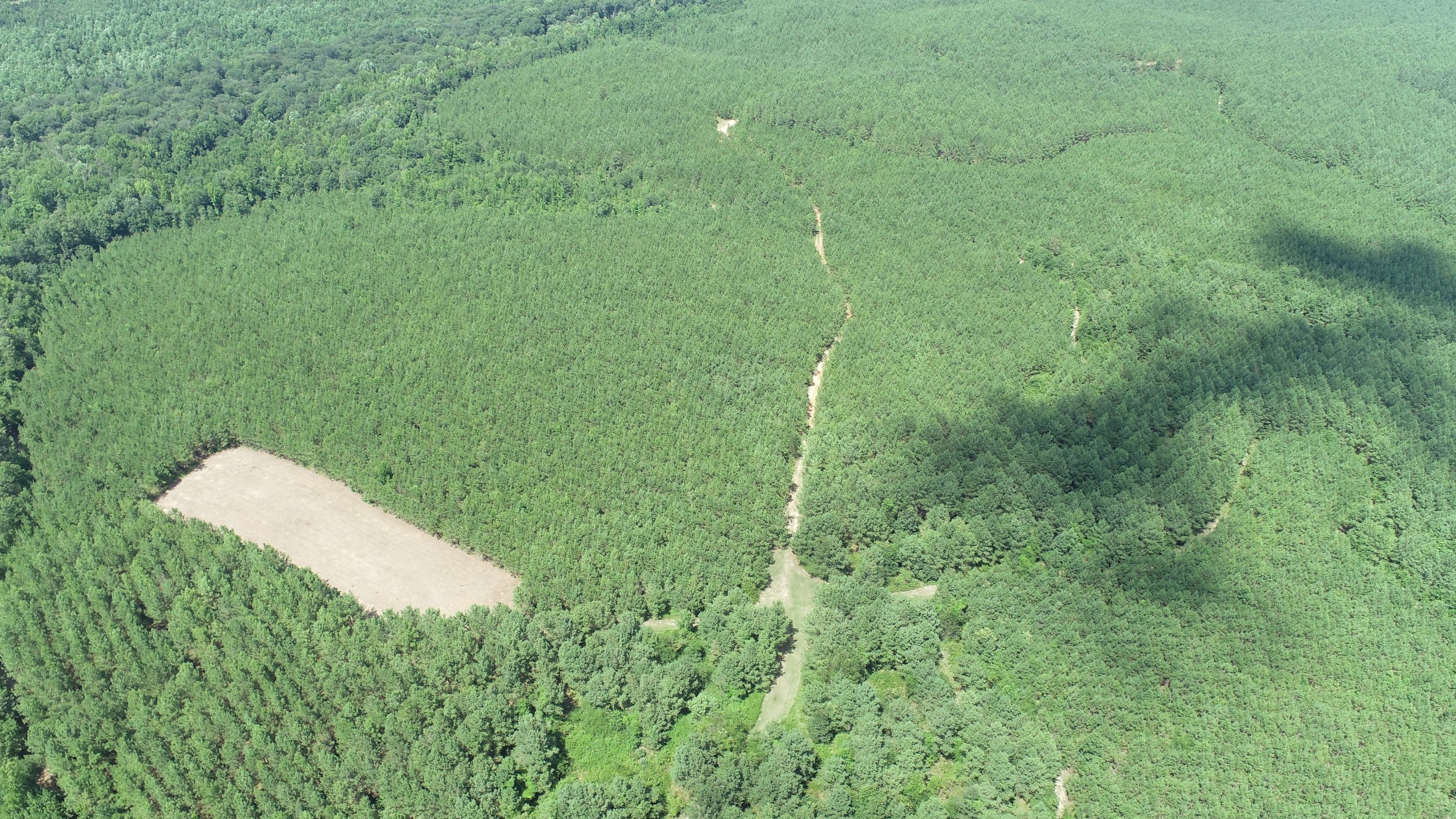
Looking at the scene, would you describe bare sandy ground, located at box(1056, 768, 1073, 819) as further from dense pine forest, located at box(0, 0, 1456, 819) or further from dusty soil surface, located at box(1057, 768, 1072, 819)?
dense pine forest, located at box(0, 0, 1456, 819)

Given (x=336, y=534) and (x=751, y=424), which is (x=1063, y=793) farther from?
(x=336, y=534)

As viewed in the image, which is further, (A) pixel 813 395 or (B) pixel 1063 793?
(A) pixel 813 395

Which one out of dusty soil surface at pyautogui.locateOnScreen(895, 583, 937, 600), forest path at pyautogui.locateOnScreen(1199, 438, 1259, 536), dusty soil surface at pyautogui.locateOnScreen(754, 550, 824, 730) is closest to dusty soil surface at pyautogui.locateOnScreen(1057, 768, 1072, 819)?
dusty soil surface at pyautogui.locateOnScreen(895, 583, 937, 600)

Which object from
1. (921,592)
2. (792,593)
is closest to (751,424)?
(792,593)

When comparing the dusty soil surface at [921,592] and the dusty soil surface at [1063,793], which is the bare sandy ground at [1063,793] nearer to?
the dusty soil surface at [1063,793]

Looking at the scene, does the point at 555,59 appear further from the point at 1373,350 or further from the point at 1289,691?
the point at 1289,691

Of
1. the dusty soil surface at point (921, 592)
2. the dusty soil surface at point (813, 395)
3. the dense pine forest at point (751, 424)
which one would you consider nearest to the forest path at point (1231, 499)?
the dense pine forest at point (751, 424)
